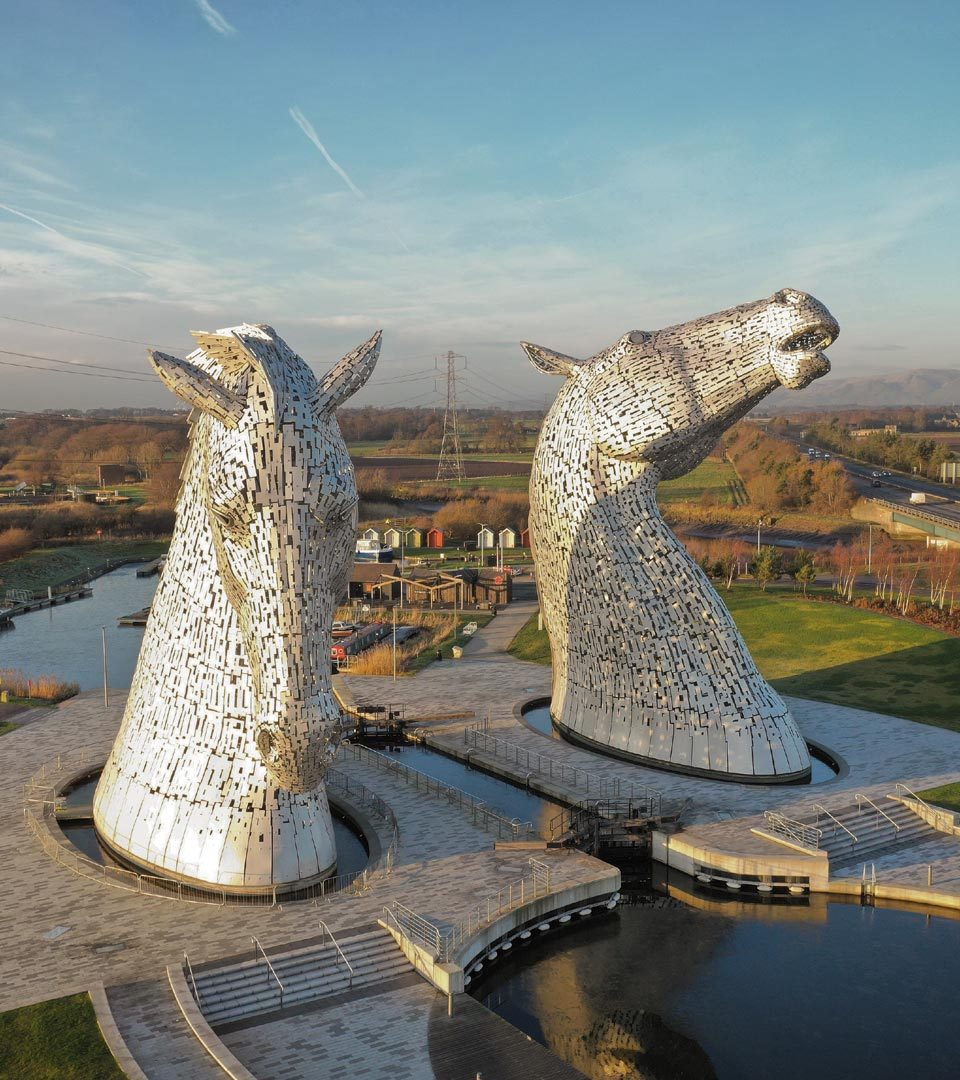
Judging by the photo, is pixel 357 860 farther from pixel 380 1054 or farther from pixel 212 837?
pixel 380 1054

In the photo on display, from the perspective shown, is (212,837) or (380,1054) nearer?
Result: (380,1054)

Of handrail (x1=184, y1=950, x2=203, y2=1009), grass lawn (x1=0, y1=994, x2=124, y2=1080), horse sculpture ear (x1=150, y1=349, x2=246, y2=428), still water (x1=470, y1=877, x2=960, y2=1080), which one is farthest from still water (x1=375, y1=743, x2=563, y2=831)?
horse sculpture ear (x1=150, y1=349, x2=246, y2=428)

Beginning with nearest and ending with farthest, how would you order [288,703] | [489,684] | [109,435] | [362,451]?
[288,703] → [489,684] → [109,435] → [362,451]

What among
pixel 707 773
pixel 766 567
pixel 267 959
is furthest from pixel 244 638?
pixel 766 567

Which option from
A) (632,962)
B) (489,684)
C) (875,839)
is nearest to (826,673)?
(489,684)

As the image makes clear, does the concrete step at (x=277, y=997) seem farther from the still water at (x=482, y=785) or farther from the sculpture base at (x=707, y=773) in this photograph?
the sculpture base at (x=707, y=773)

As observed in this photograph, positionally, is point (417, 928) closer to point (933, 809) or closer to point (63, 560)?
point (933, 809)
